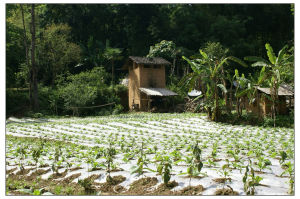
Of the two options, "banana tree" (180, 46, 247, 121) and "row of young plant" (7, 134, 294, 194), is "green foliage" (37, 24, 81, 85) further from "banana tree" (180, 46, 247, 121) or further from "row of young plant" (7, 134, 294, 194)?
"row of young plant" (7, 134, 294, 194)

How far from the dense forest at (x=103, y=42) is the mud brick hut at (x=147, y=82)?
68cm

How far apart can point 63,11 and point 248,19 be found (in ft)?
48.6

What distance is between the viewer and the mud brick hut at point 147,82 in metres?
19.5

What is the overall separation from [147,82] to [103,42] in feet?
13.6

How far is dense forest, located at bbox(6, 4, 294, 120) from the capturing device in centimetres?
1794

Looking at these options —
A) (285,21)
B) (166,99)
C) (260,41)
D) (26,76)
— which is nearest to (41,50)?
(26,76)

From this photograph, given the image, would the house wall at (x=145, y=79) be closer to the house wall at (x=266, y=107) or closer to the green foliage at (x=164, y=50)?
the green foliage at (x=164, y=50)

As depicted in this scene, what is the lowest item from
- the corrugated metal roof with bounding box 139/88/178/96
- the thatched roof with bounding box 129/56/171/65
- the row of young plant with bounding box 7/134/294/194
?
the row of young plant with bounding box 7/134/294/194

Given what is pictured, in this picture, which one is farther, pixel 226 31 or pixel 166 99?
pixel 226 31

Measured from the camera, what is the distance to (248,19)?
24094mm

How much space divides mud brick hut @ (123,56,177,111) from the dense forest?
2.22ft

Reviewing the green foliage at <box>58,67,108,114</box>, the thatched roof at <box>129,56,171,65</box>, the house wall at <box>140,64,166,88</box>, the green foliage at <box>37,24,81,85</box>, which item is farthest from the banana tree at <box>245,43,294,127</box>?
the green foliage at <box>37,24,81,85</box>

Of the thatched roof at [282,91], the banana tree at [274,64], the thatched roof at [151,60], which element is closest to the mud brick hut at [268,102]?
the thatched roof at [282,91]

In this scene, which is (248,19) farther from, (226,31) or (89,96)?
(89,96)
